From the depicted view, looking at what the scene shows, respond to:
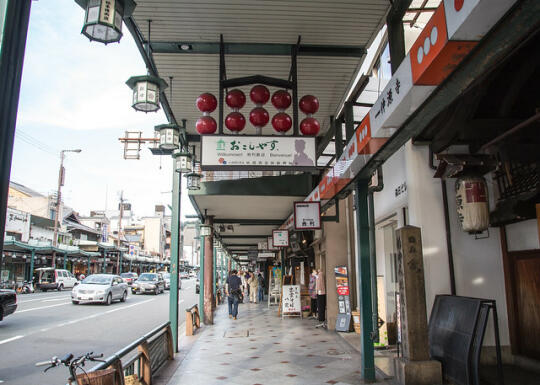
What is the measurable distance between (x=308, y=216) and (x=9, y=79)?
8.06 m

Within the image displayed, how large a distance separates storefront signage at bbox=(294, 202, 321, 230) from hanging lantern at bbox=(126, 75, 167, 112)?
5360mm

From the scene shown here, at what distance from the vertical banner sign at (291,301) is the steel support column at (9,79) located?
14.1 m

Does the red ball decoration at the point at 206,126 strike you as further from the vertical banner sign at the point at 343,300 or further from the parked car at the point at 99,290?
the parked car at the point at 99,290

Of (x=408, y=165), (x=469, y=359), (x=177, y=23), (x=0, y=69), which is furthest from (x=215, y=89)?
(x=469, y=359)

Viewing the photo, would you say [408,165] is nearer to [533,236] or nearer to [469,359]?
[533,236]

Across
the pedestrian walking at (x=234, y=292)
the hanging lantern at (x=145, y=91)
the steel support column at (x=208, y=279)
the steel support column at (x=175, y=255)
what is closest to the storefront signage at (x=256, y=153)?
the hanging lantern at (x=145, y=91)

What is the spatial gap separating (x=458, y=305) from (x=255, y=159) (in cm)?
379

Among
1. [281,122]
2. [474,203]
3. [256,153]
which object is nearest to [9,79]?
[256,153]

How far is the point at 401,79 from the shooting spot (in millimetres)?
3660

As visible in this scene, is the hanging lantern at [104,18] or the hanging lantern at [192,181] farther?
the hanging lantern at [192,181]

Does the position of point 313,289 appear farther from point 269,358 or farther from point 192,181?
point 269,358

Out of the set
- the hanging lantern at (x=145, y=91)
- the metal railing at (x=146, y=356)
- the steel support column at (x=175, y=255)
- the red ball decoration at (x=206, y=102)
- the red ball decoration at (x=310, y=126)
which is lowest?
the metal railing at (x=146, y=356)

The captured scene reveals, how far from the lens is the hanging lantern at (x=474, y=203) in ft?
20.0

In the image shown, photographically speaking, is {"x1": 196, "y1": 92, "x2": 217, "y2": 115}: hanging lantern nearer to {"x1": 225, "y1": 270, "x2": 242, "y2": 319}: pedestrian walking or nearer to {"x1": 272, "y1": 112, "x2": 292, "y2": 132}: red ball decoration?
{"x1": 272, "y1": 112, "x2": 292, "y2": 132}: red ball decoration
